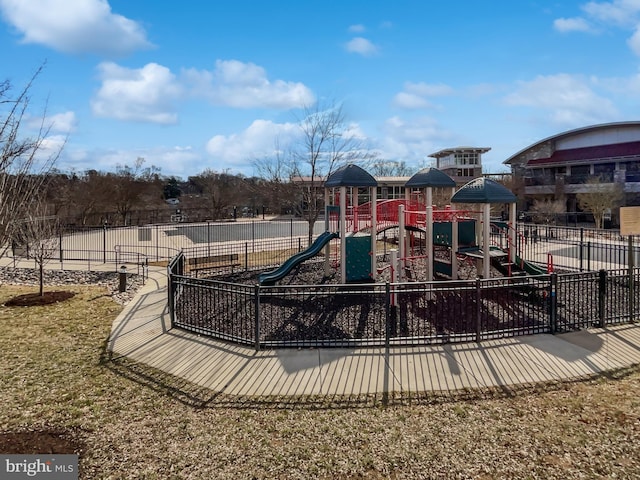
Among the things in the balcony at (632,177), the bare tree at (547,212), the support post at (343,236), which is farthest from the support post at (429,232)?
the balcony at (632,177)

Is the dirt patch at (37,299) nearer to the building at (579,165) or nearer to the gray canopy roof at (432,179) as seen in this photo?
the gray canopy roof at (432,179)

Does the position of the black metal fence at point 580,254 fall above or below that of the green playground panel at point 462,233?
below

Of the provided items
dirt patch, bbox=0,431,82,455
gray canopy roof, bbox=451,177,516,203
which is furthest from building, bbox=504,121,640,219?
dirt patch, bbox=0,431,82,455

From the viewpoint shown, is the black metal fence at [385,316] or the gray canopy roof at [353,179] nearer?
the black metal fence at [385,316]

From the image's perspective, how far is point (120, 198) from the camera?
38281 mm

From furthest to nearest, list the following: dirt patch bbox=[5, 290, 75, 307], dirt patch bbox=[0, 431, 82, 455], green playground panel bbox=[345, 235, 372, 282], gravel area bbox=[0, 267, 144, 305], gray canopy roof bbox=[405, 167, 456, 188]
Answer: gravel area bbox=[0, 267, 144, 305] < green playground panel bbox=[345, 235, 372, 282] < gray canopy roof bbox=[405, 167, 456, 188] < dirt patch bbox=[5, 290, 75, 307] < dirt patch bbox=[0, 431, 82, 455]

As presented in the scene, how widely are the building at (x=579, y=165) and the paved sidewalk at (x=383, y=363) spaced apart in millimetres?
37091

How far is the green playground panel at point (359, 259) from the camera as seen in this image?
11609 millimetres

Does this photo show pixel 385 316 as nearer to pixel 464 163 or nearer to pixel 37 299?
pixel 37 299

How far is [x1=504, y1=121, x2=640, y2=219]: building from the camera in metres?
40.3

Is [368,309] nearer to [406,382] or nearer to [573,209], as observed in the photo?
[406,382]

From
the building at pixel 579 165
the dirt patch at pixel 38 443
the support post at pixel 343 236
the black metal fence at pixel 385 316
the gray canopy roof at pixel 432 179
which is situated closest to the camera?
the dirt patch at pixel 38 443

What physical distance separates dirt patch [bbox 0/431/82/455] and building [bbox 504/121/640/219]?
43414 mm

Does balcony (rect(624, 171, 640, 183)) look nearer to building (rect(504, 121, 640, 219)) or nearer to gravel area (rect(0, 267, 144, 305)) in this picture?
building (rect(504, 121, 640, 219))
